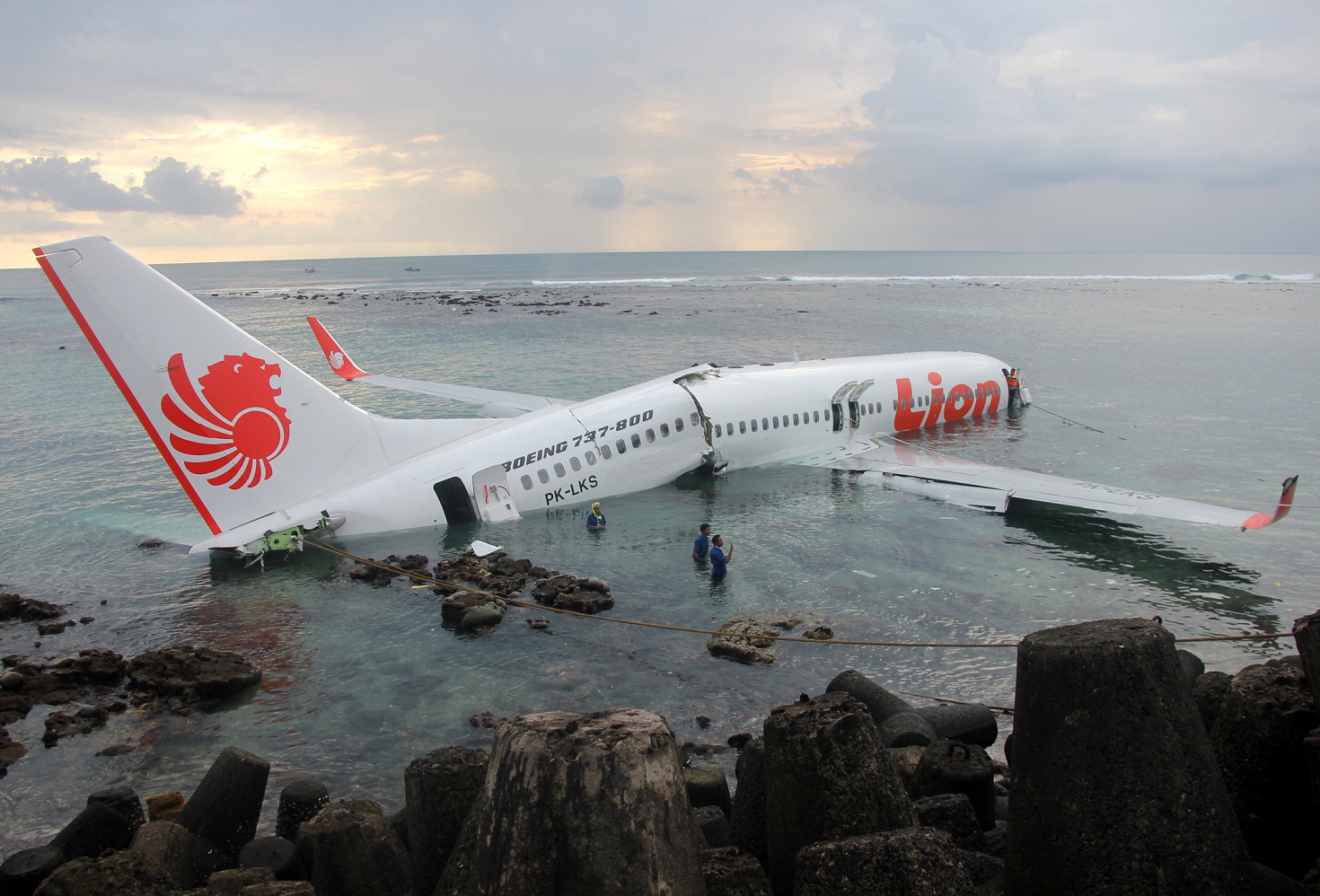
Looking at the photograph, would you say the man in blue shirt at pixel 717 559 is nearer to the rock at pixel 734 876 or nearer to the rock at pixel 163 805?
the rock at pixel 163 805

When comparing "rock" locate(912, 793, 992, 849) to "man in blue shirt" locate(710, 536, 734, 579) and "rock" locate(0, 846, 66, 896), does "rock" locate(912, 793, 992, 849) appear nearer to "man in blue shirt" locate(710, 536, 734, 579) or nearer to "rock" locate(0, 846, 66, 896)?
"rock" locate(0, 846, 66, 896)

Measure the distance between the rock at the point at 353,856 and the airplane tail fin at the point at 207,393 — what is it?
12736mm

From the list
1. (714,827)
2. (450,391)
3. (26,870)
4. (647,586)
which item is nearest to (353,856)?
(26,870)

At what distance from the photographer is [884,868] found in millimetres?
5977

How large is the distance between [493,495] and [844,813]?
1806 centimetres

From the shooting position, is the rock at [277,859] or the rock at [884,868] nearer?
the rock at [884,868]

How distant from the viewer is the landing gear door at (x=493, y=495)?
23.8 m

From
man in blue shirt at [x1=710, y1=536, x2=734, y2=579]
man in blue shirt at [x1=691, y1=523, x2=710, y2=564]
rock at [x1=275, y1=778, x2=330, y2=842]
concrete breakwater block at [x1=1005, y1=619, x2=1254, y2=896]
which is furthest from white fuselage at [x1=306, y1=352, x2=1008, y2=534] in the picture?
concrete breakwater block at [x1=1005, y1=619, x2=1254, y2=896]

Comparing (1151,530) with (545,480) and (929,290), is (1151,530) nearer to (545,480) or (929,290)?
(545,480)

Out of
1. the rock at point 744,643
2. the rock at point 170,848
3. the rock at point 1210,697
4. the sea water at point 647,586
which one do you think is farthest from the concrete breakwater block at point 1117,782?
the rock at point 744,643

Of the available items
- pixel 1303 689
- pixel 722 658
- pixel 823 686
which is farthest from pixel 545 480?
pixel 1303 689

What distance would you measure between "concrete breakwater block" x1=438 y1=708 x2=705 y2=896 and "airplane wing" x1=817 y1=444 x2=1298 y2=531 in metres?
17.1

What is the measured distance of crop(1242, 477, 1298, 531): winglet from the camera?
17312 mm

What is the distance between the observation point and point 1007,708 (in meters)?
14.4
